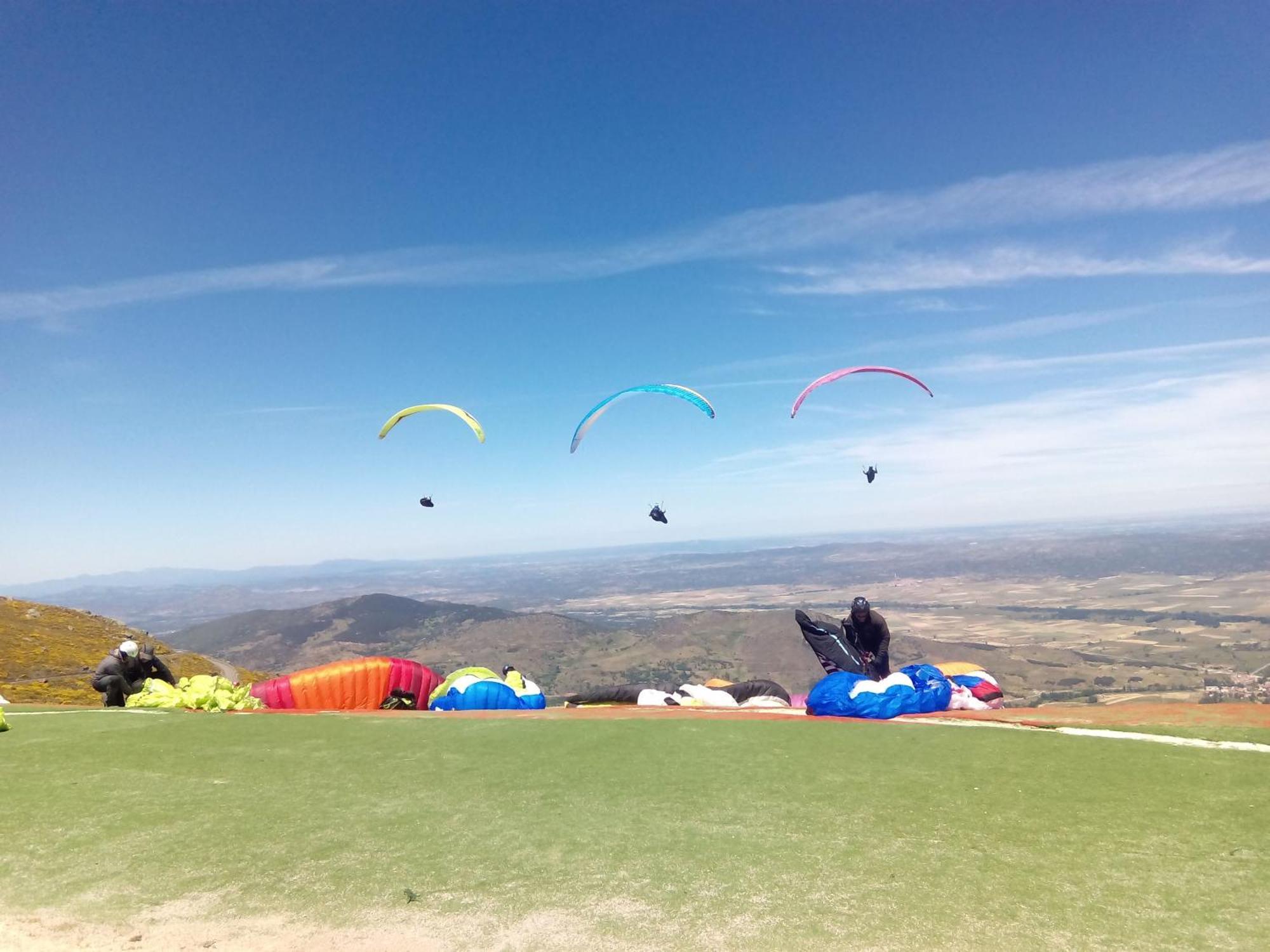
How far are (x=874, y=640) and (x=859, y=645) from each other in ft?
1.34

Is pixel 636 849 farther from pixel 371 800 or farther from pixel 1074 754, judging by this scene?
pixel 1074 754

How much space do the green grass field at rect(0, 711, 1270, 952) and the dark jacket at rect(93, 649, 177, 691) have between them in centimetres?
Result: 579

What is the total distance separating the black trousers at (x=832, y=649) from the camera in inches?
683

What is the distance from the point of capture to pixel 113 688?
1514 cm

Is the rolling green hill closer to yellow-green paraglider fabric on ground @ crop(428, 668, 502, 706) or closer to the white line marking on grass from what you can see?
yellow-green paraglider fabric on ground @ crop(428, 668, 502, 706)

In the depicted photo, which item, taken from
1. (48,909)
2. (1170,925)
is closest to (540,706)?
(48,909)

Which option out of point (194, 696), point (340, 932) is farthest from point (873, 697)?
point (194, 696)

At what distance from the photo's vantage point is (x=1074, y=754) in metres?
8.45

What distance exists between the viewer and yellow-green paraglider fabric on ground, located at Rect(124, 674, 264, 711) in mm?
14453

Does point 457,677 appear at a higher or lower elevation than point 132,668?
lower

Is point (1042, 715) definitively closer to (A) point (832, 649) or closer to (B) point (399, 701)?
(A) point (832, 649)

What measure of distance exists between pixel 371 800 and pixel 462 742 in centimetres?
266

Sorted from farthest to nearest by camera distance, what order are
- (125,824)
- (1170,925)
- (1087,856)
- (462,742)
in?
(462,742)
(125,824)
(1087,856)
(1170,925)

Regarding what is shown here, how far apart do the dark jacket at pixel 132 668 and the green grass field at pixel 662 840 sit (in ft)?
19.0
